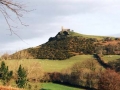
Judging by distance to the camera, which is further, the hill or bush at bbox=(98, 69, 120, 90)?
the hill

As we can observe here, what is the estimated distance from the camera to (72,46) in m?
153

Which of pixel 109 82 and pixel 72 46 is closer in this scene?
pixel 109 82

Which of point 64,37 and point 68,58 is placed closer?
point 68,58

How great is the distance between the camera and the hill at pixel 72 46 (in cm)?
12862

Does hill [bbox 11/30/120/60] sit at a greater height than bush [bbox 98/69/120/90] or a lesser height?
greater

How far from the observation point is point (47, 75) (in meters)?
87.0

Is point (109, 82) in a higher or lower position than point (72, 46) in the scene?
lower

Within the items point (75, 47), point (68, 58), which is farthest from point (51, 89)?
point (75, 47)

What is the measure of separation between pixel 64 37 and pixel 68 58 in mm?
40352

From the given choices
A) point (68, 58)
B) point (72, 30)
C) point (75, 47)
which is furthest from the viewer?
point (72, 30)

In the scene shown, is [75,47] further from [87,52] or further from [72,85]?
[72,85]

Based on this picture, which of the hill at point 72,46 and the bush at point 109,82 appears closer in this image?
the bush at point 109,82

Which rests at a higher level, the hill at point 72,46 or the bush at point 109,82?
the hill at point 72,46

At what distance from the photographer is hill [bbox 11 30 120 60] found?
12862 cm
